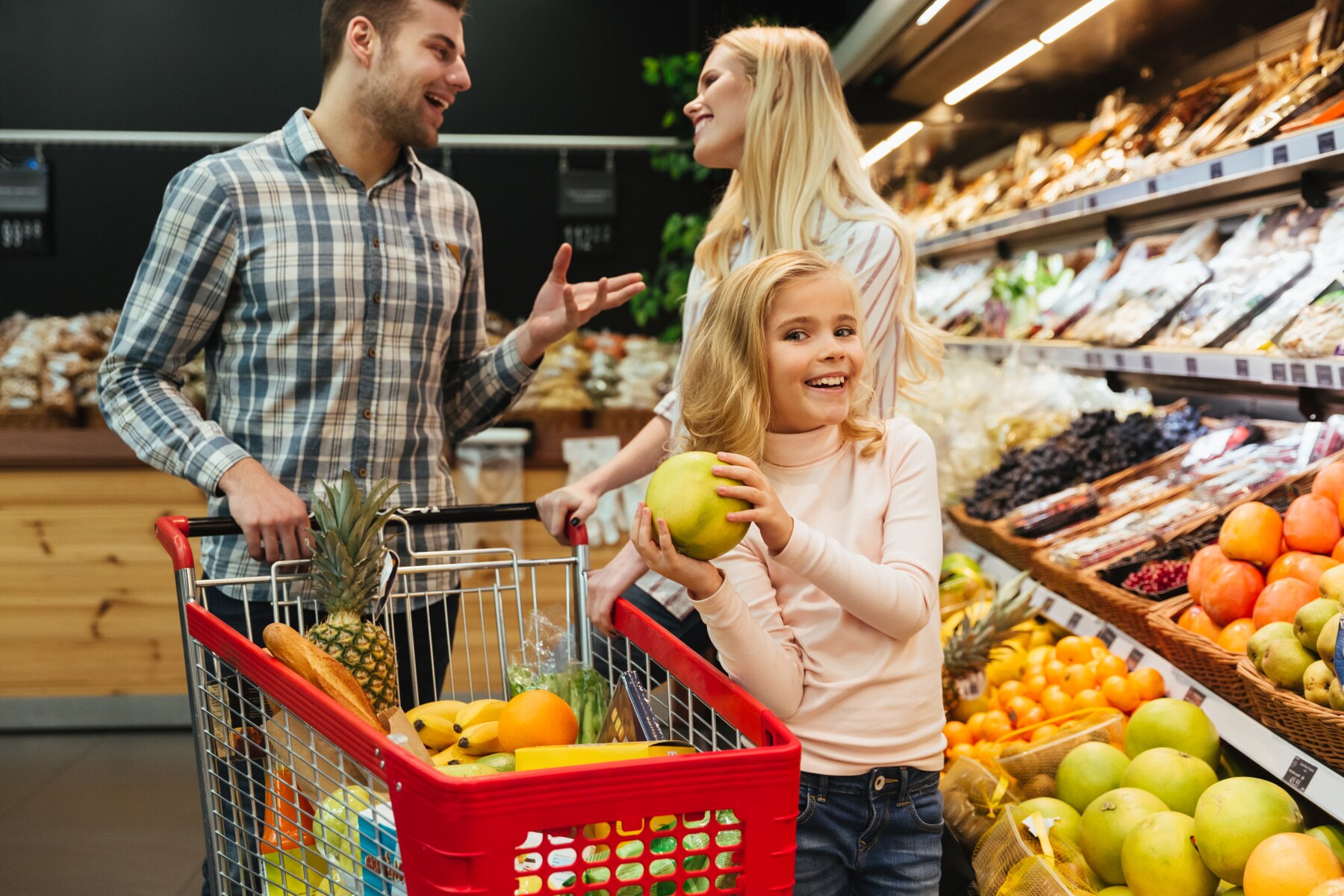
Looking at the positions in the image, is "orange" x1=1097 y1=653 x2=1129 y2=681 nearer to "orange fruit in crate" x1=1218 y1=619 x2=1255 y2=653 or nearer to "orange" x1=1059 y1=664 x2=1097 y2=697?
"orange" x1=1059 y1=664 x2=1097 y2=697

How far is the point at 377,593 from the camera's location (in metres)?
1.69

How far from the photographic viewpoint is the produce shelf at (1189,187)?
241 centimetres

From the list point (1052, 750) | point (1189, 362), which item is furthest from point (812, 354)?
point (1189, 362)

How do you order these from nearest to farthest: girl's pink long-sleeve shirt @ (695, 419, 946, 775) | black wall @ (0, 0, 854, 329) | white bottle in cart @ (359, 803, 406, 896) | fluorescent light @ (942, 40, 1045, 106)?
white bottle in cart @ (359, 803, 406, 896), girl's pink long-sleeve shirt @ (695, 419, 946, 775), fluorescent light @ (942, 40, 1045, 106), black wall @ (0, 0, 854, 329)

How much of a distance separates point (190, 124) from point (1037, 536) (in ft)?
15.2

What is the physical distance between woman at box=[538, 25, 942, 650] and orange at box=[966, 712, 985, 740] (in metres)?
0.75

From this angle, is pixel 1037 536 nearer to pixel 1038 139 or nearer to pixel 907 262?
pixel 907 262

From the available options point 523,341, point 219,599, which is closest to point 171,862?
point 219,599

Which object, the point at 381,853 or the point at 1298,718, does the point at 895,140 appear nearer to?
the point at 1298,718

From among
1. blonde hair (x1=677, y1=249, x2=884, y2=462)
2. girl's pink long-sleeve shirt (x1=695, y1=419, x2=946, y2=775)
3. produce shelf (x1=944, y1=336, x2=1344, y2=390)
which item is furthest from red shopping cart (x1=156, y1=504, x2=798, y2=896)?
produce shelf (x1=944, y1=336, x2=1344, y2=390)

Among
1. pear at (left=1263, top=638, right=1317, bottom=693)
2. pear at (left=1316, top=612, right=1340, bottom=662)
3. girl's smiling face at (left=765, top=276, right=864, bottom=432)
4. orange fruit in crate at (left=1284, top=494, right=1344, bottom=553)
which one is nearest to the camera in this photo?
girl's smiling face at (left=765, top=276, right=864, bottom=432)

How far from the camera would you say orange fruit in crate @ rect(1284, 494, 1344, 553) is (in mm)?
2125

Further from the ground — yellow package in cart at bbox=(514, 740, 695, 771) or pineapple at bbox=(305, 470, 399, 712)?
pineapple at bbox=(305, 470, 399, 712)

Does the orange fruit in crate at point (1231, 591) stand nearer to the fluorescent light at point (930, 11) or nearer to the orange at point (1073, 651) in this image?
the orange at point (1073, 651)
